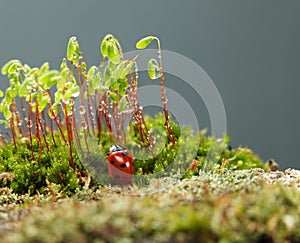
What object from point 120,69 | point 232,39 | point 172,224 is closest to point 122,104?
point 120,69

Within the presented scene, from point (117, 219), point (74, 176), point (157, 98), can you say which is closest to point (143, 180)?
point (74, 176)

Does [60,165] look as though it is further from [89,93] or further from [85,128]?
[89,93]

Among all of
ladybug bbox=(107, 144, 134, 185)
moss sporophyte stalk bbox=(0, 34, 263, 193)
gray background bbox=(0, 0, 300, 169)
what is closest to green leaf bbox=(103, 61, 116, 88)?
moss sporophyte stalk bbox=(0, 34, 263, 193)

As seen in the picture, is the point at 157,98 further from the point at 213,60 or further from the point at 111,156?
the point at 213,60

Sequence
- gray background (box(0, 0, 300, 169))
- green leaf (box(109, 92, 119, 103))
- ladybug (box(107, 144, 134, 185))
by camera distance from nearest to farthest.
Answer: ladybug (box(107, 144, 134, 185))
green leaf (box(109, 92, 119, 103))
gray background (box(0, 0, 300, 169))

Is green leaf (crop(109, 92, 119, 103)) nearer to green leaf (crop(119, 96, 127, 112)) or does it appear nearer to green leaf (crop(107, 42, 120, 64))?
green leaf (crop(119, 96, 127, 112))

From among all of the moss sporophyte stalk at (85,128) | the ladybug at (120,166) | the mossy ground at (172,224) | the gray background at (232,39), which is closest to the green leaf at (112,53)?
the moss sporophyte stalk at (85,128)
